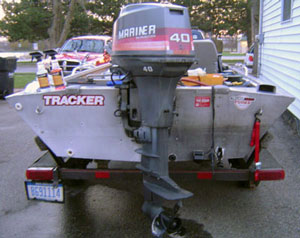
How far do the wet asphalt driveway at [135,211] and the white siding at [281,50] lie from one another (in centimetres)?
321

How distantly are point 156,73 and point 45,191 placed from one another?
1.63 m

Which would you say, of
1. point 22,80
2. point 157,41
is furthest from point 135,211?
point 22,80

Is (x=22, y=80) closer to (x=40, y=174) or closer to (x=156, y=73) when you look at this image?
(x=40, y=174)

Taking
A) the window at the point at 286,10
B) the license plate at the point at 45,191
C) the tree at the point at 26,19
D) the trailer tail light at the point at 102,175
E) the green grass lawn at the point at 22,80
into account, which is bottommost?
the license plate at the point at 45,191

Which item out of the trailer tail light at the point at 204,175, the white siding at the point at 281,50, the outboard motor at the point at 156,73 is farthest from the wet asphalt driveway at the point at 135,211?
the white siding at the point at 281,50

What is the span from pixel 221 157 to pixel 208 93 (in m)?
0.66

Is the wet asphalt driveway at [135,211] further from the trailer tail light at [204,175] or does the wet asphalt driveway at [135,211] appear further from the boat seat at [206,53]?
the boat seat at [206,53]

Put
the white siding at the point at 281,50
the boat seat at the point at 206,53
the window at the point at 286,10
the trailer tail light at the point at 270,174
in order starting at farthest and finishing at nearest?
the window at the point at 286,10 < the white siding at the point at 281,50 < the boat seat at the point at 206,53 < the trailer tail light at the point at 270,174

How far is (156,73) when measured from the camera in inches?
101

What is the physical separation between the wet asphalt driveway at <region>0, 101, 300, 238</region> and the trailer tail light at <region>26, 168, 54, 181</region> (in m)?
0.56

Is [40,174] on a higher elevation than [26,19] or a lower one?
lower

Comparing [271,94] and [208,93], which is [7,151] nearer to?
[208,93]

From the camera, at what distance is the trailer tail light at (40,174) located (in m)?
3.18

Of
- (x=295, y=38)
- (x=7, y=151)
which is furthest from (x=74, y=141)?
(x=295, y=38)
